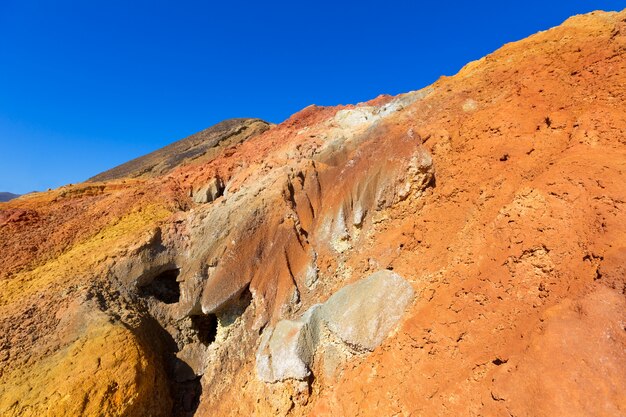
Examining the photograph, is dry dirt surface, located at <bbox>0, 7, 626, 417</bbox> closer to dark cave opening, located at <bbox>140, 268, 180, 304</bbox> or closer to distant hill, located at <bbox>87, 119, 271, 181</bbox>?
dark cave opening, located at <bbox>140, 268, 180, 304</bbox>

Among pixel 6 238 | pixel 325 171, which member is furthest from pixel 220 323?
pixel 6 238

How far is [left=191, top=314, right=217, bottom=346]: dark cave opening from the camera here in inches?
516

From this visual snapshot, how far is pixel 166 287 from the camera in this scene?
1392 centimetres

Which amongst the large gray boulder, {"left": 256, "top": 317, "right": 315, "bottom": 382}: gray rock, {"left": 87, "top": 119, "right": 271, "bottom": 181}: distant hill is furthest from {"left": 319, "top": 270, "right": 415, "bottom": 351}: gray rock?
{"left": 87, "top": 119, "right": 271, "bottom": 181}: distant hill

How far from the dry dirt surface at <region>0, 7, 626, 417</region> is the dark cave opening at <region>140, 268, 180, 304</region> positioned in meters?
0.13

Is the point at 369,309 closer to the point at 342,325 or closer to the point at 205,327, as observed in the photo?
the point at 342,325

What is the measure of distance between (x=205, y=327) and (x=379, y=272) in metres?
7.56

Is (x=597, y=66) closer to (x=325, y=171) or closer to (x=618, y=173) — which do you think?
(x=618, y=173)

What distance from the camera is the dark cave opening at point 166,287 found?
1351cm

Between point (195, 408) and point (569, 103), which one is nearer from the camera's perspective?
point (569, 103)

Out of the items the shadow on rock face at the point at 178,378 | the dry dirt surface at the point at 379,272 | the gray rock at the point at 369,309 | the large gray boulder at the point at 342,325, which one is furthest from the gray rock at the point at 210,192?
the gray rock at the point at 369,309

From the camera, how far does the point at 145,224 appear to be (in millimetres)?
15086

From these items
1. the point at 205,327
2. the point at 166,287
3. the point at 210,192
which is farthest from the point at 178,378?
the point at 210,192

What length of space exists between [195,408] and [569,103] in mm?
14805
